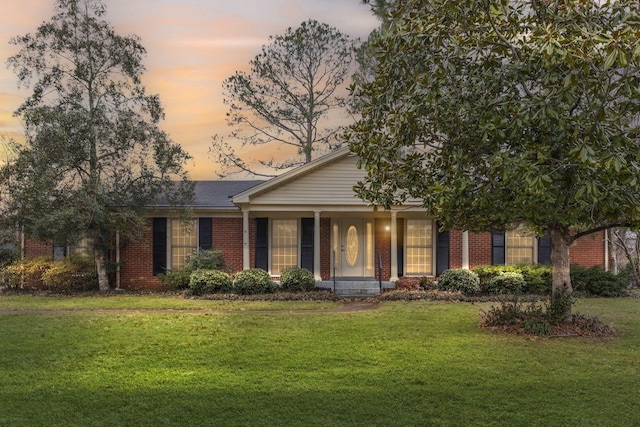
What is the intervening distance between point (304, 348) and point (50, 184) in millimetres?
11014

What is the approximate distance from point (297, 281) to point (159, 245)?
548cm

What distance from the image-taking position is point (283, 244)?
18125mm

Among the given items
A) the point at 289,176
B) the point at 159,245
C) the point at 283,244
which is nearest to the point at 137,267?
the point at 159,245

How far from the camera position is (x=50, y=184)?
1515cm

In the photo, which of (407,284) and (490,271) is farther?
(490,271)

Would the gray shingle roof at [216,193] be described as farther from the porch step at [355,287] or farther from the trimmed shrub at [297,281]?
the porch step at [355,287]

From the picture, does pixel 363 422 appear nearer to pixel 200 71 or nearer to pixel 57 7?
pixel 200 71

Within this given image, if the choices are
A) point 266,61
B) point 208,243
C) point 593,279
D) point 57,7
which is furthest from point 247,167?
point 593,279

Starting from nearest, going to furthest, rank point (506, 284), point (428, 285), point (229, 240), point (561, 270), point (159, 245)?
point (561, 270) < point (506, 284) < point (428, 285) < point (159, 245) < point (229, 240)

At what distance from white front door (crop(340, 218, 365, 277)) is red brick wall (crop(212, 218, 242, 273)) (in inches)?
148

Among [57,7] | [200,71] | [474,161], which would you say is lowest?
[474,161]

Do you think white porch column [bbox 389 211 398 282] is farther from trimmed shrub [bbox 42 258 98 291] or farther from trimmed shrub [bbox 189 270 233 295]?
trimmed shrub [bbox 42 258 98 291]

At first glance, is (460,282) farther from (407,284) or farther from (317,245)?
(317,245)

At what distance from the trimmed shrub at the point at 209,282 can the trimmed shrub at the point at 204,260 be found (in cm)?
74
